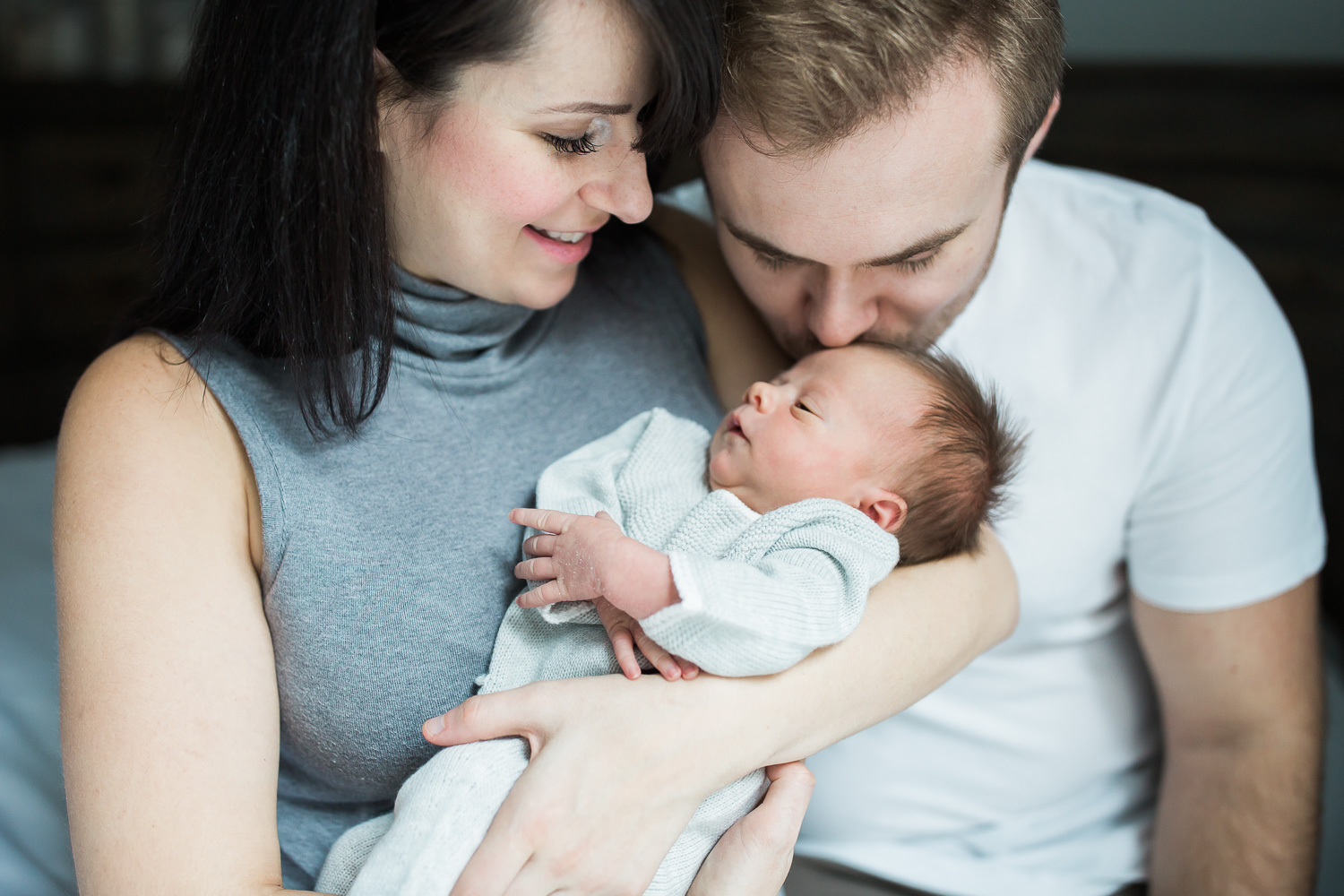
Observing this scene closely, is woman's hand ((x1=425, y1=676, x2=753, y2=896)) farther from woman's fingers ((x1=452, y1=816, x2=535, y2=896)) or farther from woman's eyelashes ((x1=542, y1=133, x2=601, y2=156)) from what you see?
woman's eyelashes ((x1=542, y1=133, x2=601, y2=156))

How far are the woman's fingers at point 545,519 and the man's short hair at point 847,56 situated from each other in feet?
1.52

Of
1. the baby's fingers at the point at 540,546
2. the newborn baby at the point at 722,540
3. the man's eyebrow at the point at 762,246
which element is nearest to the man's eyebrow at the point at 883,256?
the man's eyebrow at the point at 762,246

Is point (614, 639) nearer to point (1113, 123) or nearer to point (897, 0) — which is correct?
point (897, 0)

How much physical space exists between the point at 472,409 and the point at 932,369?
56 centimetres

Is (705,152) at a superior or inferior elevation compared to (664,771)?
superior

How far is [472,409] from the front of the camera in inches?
47.3

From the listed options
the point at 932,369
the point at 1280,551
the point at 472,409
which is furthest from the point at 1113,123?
the point at 472,409

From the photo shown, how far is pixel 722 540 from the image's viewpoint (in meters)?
1.05

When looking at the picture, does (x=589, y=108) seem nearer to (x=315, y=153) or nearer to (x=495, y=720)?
(x=315, y=153)

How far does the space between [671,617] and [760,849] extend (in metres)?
0.29

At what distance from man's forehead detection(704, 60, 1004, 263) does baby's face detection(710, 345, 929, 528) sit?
0.15 m

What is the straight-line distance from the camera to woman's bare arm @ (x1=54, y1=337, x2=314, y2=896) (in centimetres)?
88

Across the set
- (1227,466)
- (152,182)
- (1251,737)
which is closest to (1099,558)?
(1227,466)

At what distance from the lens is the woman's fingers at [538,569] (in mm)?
976
